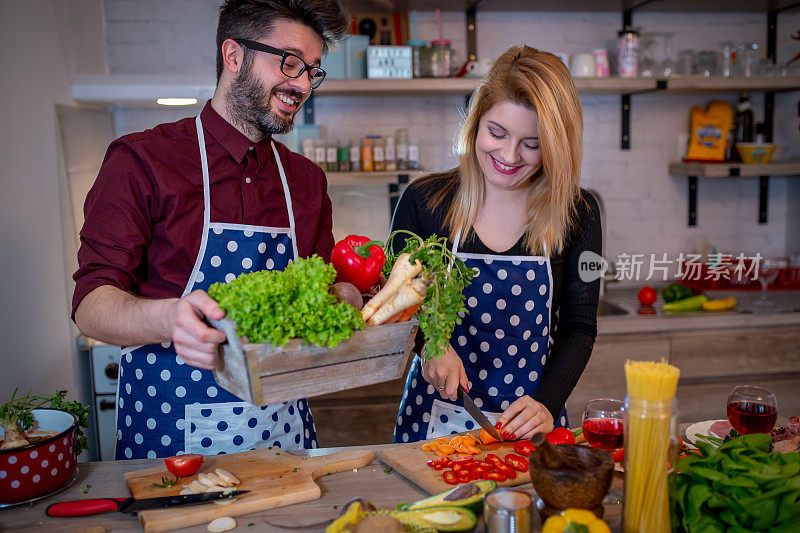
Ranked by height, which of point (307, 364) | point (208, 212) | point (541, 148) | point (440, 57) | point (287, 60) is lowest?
point (307, 364)

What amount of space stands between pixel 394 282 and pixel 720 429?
35.5 inches

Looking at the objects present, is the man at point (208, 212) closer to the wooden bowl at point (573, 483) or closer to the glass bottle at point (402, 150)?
the wooden bowl at point (573, 483)

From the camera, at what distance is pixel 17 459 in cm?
134

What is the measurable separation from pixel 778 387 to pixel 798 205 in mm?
1275

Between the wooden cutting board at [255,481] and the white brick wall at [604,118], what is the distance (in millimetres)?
2314

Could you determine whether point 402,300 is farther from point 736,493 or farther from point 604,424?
point 736,493

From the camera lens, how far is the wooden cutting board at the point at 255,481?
1.29m

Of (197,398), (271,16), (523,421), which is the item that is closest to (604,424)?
(523,421)

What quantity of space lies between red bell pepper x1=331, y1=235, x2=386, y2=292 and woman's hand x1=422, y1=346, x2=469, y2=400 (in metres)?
0.35

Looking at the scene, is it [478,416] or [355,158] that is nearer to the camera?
[478,416]

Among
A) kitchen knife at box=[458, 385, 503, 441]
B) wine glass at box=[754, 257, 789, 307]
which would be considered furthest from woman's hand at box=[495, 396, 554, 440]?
wine glass at box=[754, 257, 789, 307]

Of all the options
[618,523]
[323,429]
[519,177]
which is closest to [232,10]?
[519,177]

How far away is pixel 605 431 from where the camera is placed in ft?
4.85

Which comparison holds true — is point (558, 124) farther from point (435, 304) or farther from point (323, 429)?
point (323, 429)
